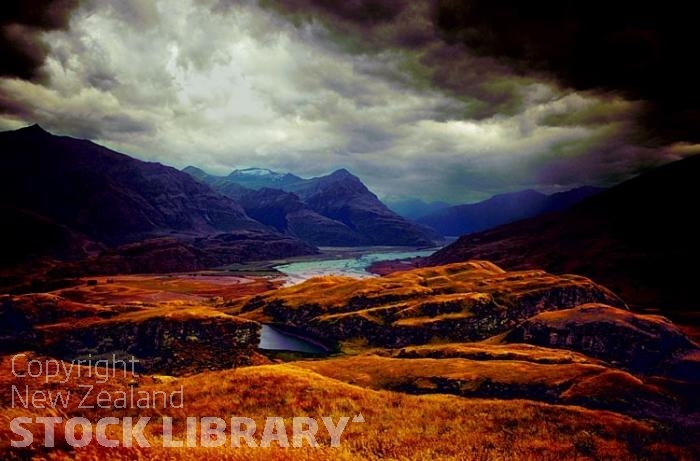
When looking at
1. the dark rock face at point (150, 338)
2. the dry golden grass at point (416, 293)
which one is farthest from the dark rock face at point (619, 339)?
the dark rock face at point (150, 338)

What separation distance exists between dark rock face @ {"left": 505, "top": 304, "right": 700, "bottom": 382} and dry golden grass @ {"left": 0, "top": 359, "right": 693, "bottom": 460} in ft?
183

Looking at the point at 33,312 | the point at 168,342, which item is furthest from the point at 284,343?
the point at 33,312

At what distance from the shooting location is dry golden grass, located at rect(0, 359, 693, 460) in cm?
2092

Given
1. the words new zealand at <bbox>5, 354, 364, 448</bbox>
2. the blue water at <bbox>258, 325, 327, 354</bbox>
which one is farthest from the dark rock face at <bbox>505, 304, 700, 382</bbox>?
the words new zealand at <bbox>5, 354, 364, 448</bbox>

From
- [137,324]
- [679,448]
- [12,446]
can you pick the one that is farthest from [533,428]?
[137,324]

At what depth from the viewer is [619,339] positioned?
85.4m

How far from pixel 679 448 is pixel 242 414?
2838cm

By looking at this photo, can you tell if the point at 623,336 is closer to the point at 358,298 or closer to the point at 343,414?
the point at 358,298

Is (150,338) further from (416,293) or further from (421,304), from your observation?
(416,293)

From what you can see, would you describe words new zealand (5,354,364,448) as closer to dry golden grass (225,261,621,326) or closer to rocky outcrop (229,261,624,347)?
rocky outcrop (229,261,624,347)

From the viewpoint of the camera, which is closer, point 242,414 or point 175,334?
point 242,414

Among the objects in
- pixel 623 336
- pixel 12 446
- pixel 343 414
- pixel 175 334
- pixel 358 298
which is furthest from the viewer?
pixel 358 298

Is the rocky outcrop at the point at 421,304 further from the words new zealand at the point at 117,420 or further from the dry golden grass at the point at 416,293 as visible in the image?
the words new zealand at the point at 117,420

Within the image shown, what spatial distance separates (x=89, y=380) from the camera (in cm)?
4719
